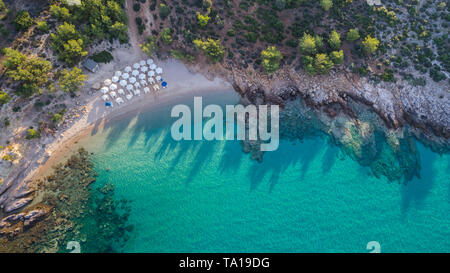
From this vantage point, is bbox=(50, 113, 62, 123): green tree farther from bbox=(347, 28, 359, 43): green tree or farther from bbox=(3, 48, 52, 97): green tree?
bbox=(347, 28, 359, 43): green tree

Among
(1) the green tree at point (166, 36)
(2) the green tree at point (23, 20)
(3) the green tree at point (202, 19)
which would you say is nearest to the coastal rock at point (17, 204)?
(2) the green tree at point (23, 20)

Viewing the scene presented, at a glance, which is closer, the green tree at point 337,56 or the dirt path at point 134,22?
the green tree at point 337,56

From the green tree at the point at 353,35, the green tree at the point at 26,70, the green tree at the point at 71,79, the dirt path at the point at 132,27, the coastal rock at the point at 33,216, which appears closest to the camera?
the coastal rock at the point at 33,216

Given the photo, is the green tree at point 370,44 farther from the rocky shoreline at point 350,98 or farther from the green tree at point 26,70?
the green tree at point 26,70

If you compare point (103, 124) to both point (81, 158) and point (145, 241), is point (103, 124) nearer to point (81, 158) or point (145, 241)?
point (81, 158)

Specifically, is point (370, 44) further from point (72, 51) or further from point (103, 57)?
point (72, 51)

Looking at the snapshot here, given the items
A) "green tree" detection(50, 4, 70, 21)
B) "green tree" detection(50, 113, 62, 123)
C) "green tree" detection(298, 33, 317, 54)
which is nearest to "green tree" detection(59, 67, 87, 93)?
"green tree" detection(50, 113, 62, 123)

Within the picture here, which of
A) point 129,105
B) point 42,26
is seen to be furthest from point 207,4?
point 42,26
